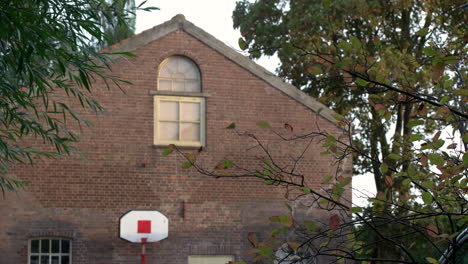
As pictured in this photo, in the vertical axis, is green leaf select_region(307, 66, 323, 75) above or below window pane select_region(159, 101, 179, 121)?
below

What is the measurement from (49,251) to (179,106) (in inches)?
173

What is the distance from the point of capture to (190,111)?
18.8 metres

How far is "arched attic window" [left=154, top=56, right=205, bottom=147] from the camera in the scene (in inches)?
732

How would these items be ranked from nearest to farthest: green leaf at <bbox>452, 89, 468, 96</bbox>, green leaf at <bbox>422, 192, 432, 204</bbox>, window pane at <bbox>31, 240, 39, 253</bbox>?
1. green leaf at <bbox>422, 192, 432, 204</bbox>
2. green leaf at <bbox>452, 89, 468, 96</bbox>
3. window pane at <bbox>31, 240, 39, 253</bbox>

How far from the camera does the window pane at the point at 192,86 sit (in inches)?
746

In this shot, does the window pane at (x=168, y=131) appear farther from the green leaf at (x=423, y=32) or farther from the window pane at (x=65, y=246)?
the green leaf at (x=423, y=32)

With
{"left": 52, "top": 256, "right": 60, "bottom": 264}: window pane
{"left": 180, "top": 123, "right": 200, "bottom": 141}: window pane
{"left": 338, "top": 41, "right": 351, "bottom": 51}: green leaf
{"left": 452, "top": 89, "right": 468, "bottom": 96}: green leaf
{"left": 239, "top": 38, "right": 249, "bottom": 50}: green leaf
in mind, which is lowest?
{"left": 52, "top": 256, "right": 60, "bottom": 264}: window pane

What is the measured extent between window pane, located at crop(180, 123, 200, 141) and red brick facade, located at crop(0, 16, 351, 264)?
280 mm

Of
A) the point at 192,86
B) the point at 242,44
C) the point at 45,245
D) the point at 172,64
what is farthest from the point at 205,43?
the point at 242,44


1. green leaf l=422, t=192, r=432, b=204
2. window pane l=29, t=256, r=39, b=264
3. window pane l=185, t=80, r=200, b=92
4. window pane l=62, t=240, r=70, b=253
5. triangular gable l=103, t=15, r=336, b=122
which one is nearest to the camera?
green leaf l=422, t=192, r=432, b=204

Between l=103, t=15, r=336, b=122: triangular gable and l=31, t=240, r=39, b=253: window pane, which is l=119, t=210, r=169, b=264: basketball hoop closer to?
l=31, t=240, r=39, b=253: window pane

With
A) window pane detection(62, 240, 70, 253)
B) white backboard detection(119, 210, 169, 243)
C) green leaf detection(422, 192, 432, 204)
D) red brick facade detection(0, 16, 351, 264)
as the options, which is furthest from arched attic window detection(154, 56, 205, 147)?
green leaf detection(422, 192, 432, 204)

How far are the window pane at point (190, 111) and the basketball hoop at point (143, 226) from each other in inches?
92.8

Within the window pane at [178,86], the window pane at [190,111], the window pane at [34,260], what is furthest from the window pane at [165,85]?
the window pane at [34,260]
